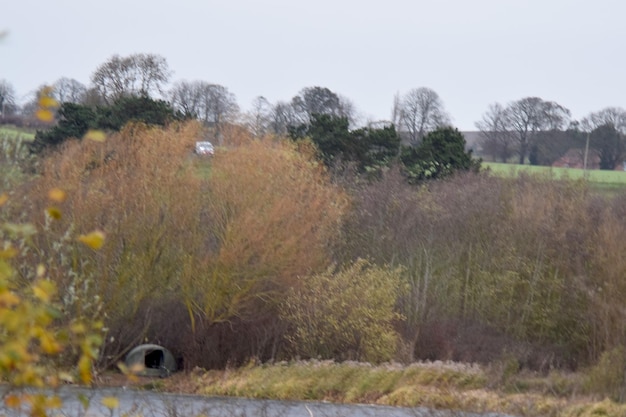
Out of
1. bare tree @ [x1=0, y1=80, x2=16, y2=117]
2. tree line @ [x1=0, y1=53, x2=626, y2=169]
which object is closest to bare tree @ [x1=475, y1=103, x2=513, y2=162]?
tree line @ [x1=0, y1=53, x2=626, y2=169]

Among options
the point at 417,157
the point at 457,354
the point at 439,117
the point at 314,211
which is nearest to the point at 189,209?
the point at 314,211

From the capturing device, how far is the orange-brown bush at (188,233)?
101 ft

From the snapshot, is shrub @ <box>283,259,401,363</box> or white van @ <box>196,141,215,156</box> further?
white van @ <box>196,141,215,156</box>

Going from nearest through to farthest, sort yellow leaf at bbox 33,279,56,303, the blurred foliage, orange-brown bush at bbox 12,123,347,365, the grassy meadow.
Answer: yellow leaf at bbox 33,279,56,303 → the grassy meadow → orange-brown bush at bbox 12,123,347,365 → the blurred foliage

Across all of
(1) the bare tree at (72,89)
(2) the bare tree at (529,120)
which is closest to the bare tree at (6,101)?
(1) the bare tree at (72,89)

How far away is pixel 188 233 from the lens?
32.1 m

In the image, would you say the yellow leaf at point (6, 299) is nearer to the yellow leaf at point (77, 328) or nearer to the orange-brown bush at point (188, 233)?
the yellow leaf at point (77, 328)

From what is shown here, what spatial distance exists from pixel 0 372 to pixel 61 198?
1.78ft

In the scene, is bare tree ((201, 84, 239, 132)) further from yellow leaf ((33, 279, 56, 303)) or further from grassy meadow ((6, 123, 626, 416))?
yellow leaf ((33, 279, 56, 303))

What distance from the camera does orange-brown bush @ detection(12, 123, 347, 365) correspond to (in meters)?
30.9

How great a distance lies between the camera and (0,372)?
8.88 feet

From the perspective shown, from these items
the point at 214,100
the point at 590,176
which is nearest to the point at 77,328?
the point at 590,176

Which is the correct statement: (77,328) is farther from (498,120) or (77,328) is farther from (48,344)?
(498,120)

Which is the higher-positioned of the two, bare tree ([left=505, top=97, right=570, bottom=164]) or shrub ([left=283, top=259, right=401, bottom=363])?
bare tree ([left=505, top=97, right=570, bottom=164])
